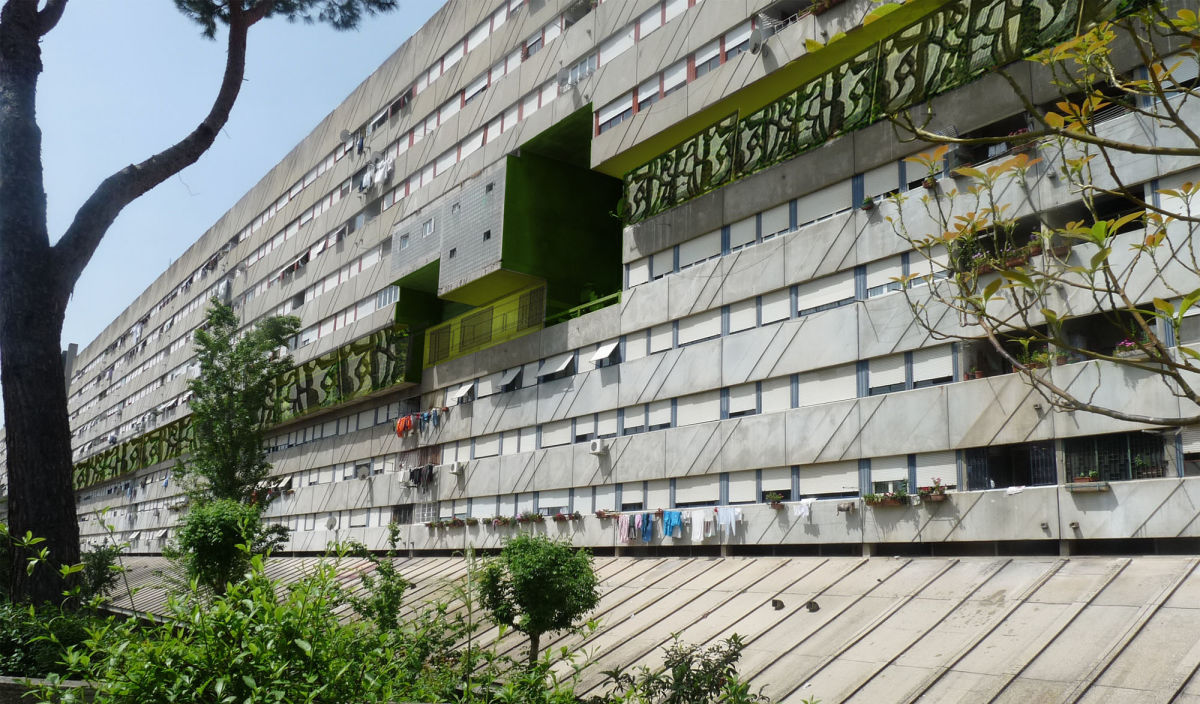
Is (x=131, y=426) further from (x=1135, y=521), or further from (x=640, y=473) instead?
(x=1135, y=521)

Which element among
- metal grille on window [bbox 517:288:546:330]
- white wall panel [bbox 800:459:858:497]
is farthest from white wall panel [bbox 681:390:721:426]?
metal grille on window [bbox 517:288:546:330]

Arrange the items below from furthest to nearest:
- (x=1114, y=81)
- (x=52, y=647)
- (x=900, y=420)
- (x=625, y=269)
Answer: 1. (x=625, y=269)
2. (x=900, y=420)
3. (x=52, y=647)
4. (x=1114, y=81)

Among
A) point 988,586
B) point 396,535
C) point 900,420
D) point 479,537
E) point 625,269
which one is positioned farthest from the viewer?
point 479,537

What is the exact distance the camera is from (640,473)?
29.3 m

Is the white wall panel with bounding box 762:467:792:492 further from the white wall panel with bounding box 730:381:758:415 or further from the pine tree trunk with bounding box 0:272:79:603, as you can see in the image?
the pine tree trunk with bounding box 0:272:79:603

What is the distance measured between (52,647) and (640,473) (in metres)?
19.6

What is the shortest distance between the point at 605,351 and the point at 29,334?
1961 centimetres

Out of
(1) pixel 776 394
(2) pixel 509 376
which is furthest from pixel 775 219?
(2) pixel 509 376

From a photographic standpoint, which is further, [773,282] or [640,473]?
[640,473]

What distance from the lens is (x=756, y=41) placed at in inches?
1078

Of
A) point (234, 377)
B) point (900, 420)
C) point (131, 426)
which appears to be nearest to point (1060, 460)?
point (900, 420)

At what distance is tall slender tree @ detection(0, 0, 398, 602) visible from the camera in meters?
12.8

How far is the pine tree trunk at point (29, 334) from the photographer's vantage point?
12.8 m

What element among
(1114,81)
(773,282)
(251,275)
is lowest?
(1114,81)
